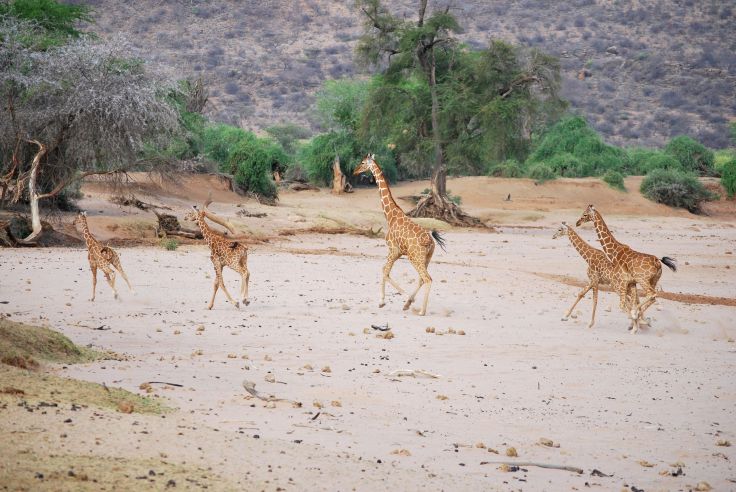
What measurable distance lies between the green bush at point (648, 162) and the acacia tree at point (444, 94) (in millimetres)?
13421

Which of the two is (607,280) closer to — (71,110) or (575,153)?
(71,110)

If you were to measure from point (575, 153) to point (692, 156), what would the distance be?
629cm

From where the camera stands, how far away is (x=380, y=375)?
959cm

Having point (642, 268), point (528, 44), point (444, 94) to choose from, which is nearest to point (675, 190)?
point (444, 94)

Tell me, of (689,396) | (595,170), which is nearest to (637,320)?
(689,396)

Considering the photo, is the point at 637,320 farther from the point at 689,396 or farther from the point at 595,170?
the point at 595,170

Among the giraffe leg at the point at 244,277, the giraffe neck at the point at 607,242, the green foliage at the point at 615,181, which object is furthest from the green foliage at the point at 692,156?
the giraffe leg at the point at 244,277

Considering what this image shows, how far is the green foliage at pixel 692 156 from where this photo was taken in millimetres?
50062

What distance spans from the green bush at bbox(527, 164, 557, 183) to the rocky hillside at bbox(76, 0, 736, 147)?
24.3 meters

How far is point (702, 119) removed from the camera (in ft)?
224

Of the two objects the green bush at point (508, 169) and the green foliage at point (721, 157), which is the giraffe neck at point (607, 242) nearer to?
the green bush at point (508, 169)

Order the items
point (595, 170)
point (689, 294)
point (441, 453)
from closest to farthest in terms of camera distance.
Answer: point (441, 453) < point (689, 294) < point (595, 170)

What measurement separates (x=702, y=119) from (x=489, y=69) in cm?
3819

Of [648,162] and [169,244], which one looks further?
[648,162]
